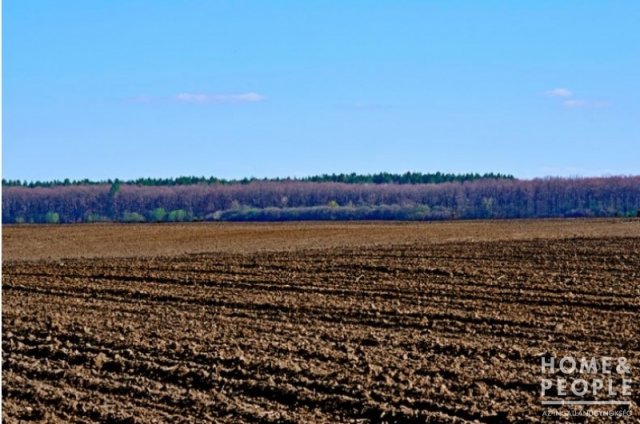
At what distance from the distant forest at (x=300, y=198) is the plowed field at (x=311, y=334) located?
70092mm

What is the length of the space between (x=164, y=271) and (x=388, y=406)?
50.2 feet

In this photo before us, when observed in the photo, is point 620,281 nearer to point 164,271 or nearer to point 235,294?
point 235,294

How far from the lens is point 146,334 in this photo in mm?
13820

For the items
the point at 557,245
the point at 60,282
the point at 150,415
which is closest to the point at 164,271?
the point at 60,282

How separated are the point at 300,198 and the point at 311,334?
106884 mm

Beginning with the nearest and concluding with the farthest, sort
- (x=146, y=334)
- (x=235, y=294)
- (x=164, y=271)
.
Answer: (x=146, y=334)
(x=235, y=294)
(x=164, y=271)
